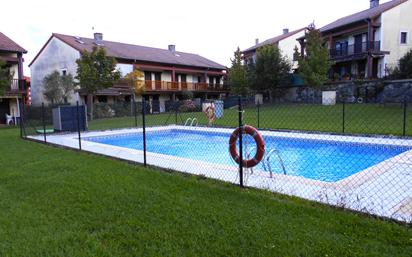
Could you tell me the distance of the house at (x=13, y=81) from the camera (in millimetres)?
24438

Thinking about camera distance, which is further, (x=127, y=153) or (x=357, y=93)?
(x=357, y=93)

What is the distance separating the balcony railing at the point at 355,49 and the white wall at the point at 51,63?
23253 millimetres

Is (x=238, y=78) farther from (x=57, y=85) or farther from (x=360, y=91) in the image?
(x=57, y=85)

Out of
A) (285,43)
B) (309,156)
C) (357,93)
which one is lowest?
(309,156)

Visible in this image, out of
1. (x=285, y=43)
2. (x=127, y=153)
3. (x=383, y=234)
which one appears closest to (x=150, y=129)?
(x=127, y=153)

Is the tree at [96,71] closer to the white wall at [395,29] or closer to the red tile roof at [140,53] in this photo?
the red tile roof at [140,53]

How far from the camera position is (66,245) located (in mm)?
3262

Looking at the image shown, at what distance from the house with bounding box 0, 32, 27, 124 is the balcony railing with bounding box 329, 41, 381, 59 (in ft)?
86.5

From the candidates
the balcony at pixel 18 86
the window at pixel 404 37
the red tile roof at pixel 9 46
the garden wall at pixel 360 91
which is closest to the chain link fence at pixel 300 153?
the garden wall at pixel 360 91

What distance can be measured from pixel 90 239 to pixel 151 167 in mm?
3415

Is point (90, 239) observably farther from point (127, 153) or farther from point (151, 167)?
point (127, 153)

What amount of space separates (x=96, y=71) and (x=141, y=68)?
11534mm

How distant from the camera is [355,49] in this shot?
2948cm

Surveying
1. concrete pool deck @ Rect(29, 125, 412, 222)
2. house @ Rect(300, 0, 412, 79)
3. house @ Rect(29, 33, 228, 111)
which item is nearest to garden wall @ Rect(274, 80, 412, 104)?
house @ Rect(300, 0, 412, 79)
